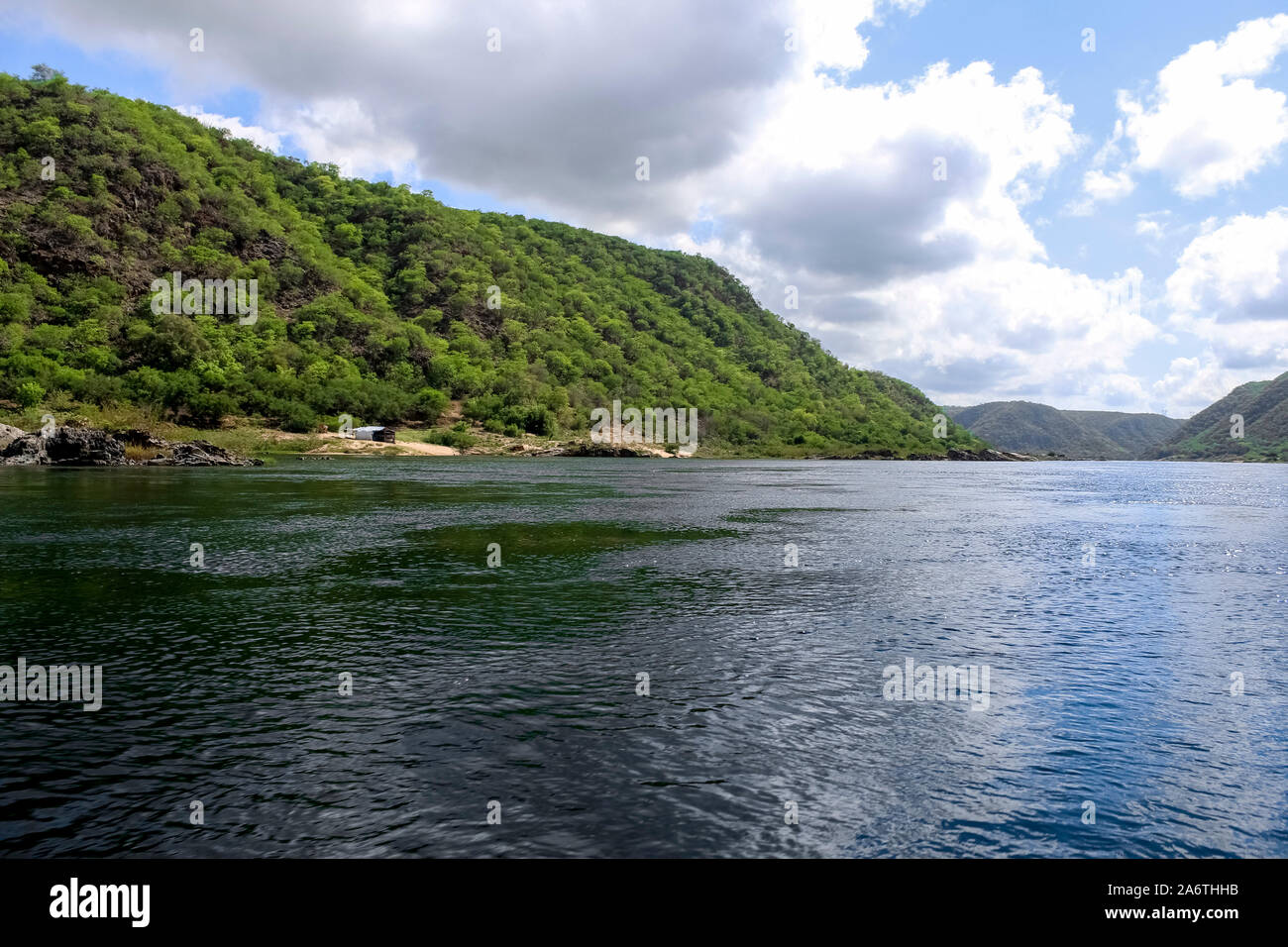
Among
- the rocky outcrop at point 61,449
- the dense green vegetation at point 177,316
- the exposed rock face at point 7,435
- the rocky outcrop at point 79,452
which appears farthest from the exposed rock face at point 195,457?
the dense green vegetation at point 177,316

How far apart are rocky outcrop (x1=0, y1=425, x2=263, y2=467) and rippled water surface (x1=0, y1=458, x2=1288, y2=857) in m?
54.7

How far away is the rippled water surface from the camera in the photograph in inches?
327

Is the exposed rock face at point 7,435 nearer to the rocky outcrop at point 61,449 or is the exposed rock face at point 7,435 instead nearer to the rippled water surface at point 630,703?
the rocky outcrop at point 61,449

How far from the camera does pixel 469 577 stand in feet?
73.6

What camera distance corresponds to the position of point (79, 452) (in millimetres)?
74938

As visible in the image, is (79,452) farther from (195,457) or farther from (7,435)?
(195,457)

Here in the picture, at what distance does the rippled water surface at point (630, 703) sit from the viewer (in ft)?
27.2

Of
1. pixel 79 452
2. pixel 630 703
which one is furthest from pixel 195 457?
pixel 630 703

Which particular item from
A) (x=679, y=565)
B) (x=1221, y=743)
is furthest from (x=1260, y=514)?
(x=1221, y=743)

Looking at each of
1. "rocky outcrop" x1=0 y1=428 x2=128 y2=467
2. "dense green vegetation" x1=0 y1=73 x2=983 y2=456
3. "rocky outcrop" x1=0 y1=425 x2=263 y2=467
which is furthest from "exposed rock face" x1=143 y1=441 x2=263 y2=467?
"dense green vegetation" x1=0 y1=73 x2=983 y2=456

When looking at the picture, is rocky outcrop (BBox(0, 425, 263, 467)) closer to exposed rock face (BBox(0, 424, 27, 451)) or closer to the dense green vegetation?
exposed rock face (BBox(0, 424, 27, 451))

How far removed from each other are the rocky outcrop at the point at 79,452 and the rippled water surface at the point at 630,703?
54.7m

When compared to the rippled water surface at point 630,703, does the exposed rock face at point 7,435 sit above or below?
above
